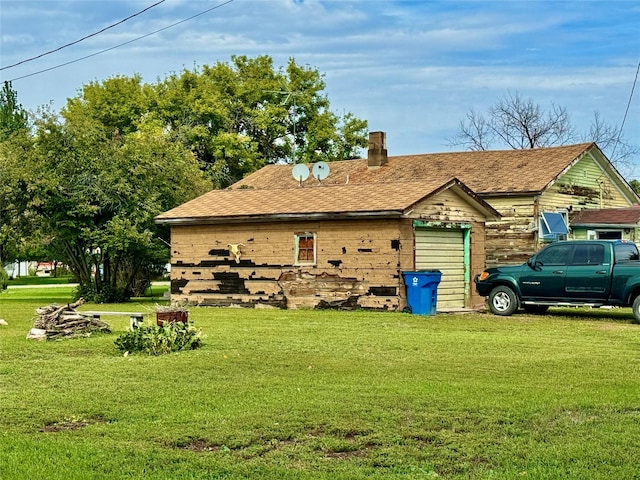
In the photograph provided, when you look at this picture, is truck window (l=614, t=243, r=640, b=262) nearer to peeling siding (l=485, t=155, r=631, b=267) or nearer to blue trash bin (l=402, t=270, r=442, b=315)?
blue trash bin (l=402, t=270, r=442, b=315)

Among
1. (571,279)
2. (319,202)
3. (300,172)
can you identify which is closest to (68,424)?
(571,279)

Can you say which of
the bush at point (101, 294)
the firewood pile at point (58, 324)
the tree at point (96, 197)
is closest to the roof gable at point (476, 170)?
the tree at point (96, 197)

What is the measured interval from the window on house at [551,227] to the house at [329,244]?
16.6ft

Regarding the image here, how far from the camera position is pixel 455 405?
8.92m

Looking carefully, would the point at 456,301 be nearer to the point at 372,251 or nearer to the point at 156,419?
the point at 372,251

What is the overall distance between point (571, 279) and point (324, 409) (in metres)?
13.2

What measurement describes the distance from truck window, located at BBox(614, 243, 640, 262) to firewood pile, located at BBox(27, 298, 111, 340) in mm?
11965

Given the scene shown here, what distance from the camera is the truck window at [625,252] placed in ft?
65.9

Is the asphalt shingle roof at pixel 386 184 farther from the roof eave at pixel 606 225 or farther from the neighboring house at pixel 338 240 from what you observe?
the roof eave at pixel 606 225

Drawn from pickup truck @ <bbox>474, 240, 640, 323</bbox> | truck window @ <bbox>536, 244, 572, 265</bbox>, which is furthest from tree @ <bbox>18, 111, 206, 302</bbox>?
truck window @ <bbox>536, 244, 572, 265</bbox>

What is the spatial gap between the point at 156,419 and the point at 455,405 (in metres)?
3.03

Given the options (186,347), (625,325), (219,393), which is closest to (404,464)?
(219,393)

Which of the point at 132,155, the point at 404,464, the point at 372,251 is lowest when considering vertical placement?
the point at 404,464

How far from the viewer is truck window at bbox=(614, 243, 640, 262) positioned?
20084mm
